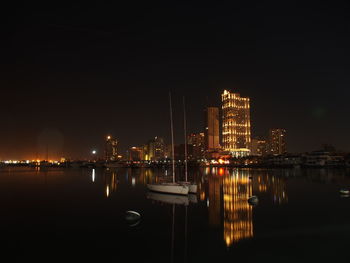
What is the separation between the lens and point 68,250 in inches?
735

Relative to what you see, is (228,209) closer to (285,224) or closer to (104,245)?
(285,224)

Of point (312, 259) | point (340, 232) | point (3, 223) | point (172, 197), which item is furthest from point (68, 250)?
point (172, 197)

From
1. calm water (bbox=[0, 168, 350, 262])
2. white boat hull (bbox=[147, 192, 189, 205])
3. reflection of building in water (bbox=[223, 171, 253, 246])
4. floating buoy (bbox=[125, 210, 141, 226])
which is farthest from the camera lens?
white boat hull (bbox=[147, 192, 189, 205])

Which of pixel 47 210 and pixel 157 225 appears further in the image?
pixel 47 210

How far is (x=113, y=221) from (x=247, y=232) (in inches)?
421

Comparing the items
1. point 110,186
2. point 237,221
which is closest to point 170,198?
point 237,221

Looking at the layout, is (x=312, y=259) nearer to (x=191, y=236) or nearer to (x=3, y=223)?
(x=191, y=236)

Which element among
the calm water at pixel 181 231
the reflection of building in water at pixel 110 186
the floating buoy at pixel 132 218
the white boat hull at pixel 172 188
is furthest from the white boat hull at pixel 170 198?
the floating buoy at pixel 132 218

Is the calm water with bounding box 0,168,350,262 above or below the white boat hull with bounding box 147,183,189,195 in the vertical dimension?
below

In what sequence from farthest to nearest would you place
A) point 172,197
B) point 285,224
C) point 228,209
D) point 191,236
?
point 172,197 < point 228,209 < point 285,224 < point 191,236

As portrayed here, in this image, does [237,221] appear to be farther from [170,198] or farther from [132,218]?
[170,198]

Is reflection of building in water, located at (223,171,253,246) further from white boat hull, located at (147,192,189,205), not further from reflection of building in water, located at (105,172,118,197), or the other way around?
reflection of building in water, located at (105,172,118,197)

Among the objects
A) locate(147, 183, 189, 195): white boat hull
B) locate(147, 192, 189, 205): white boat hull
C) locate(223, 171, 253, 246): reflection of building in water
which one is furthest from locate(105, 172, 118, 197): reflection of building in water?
locate(223, 171, 253, 246): reflection of building in water

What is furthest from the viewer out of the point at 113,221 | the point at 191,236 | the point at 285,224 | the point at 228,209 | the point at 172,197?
the point at 172,197
